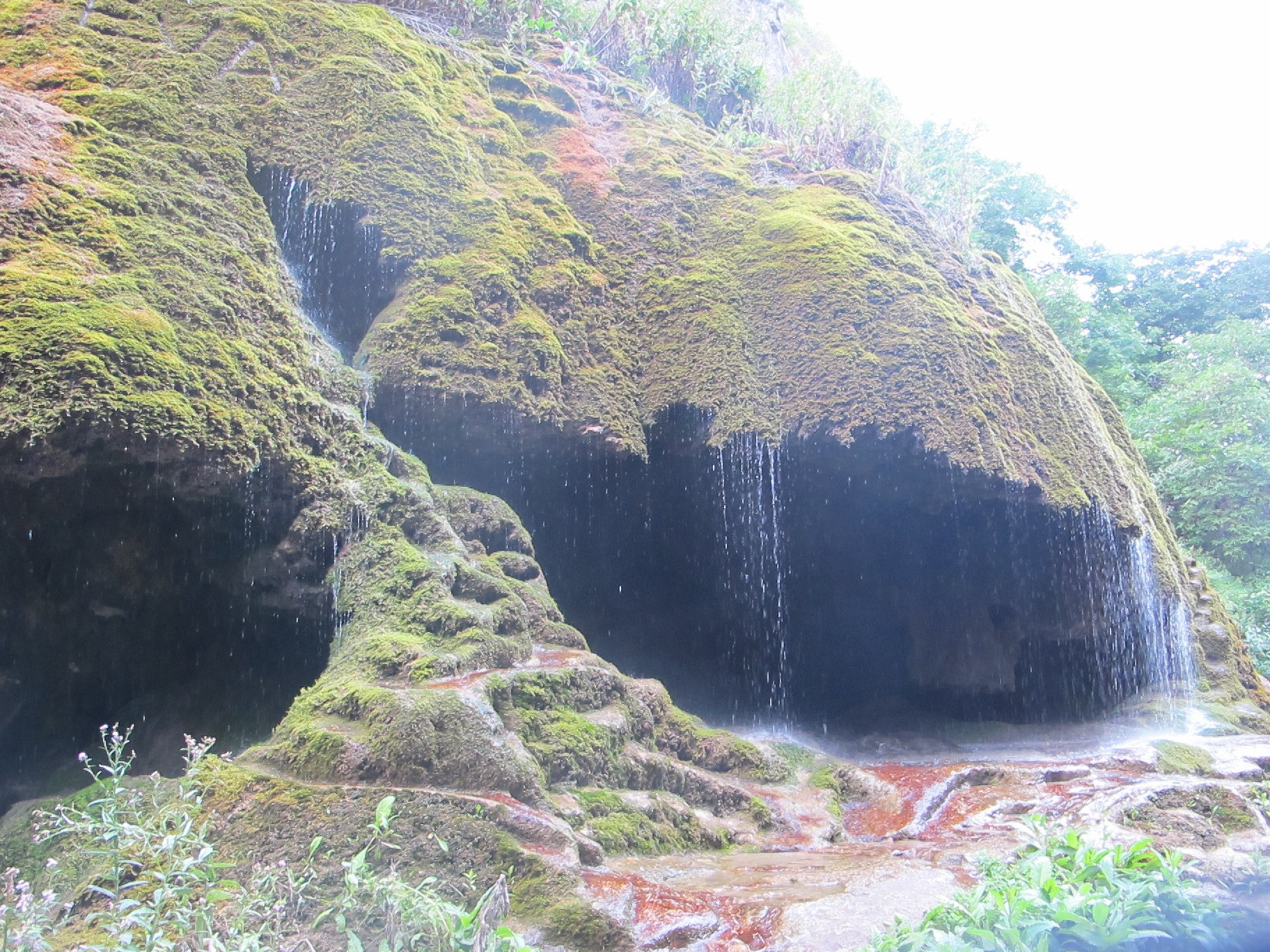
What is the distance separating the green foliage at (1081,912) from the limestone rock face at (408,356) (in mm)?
1943

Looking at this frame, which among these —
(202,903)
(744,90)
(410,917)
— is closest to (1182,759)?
(410,917)

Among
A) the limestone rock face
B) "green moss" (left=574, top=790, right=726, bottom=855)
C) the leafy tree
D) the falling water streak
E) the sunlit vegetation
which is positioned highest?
the leafy tree

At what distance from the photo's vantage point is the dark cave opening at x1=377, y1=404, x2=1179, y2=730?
8.18 metres

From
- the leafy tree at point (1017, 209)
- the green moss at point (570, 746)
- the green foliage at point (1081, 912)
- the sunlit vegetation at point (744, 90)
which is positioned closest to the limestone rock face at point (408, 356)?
the green moss at point (570, 746)

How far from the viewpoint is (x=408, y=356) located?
7082 mm

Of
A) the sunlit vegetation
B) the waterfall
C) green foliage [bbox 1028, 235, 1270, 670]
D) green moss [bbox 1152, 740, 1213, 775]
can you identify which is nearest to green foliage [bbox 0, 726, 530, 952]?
the waterfall

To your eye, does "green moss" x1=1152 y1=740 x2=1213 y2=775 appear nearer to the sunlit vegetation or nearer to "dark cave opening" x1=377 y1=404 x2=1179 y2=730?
"dark cave opening" x1=377 y1=404 x2=1179 y2=730

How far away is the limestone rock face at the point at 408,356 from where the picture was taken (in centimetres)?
468

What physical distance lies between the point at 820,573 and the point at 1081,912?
6.88 metres

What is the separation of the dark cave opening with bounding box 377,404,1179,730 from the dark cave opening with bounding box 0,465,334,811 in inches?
80.9

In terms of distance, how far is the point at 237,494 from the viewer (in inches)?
202

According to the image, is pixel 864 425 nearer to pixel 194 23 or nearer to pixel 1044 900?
pixel 1044 900

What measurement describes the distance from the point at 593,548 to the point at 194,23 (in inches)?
230

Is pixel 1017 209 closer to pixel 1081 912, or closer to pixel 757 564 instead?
pixel 757 564
